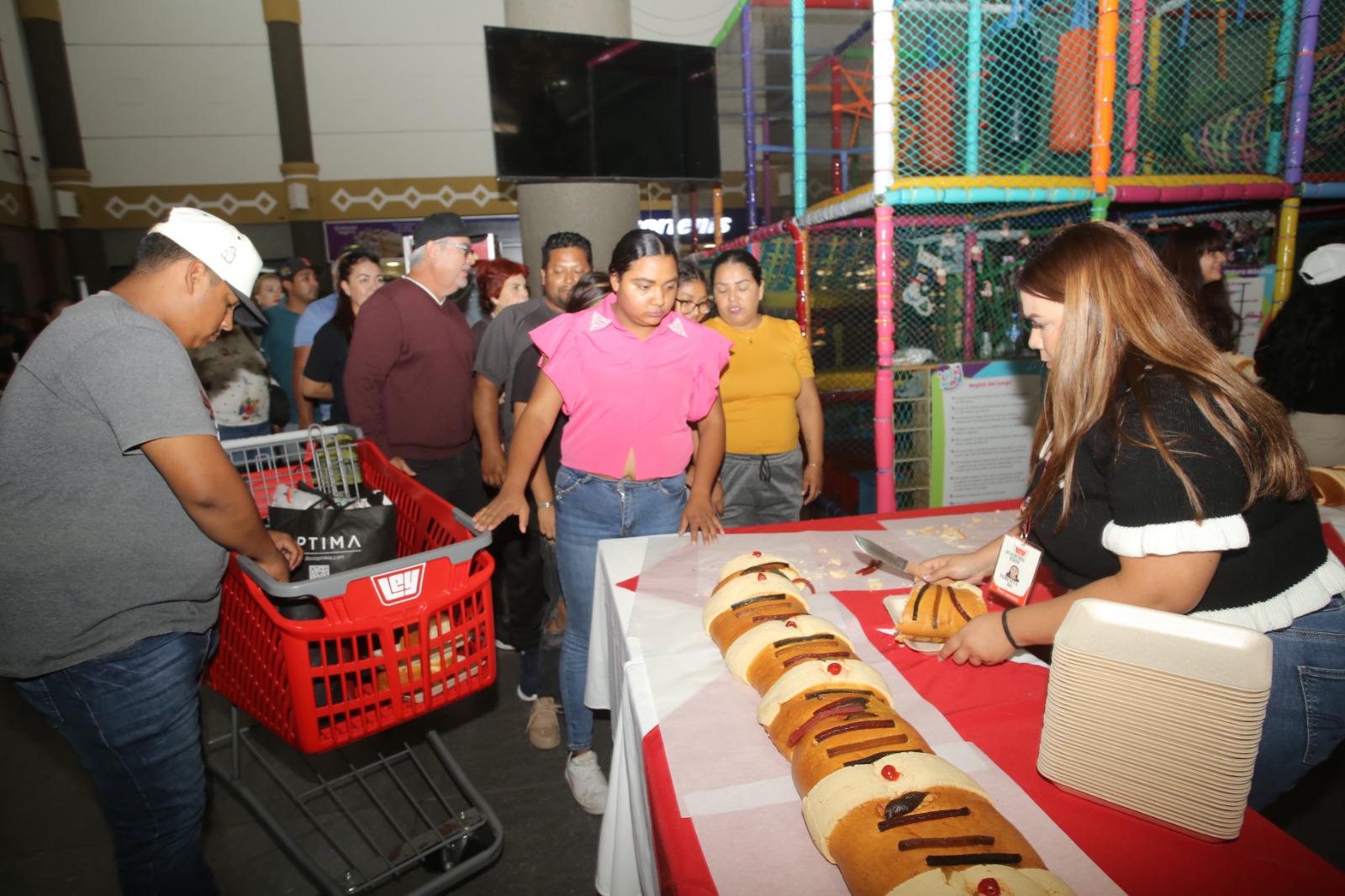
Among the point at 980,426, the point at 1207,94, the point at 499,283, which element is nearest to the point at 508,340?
the point at 499,283

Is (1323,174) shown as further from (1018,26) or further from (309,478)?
(309,478)

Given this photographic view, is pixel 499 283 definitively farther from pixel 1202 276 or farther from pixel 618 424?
pixel 1202 276

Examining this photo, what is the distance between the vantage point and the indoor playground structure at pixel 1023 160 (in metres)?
4.01

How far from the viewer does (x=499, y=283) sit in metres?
3.74

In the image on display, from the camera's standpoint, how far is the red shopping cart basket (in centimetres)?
160

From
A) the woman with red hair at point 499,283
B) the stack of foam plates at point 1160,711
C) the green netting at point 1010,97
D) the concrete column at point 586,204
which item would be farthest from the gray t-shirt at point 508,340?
the concrete column at point 586,204

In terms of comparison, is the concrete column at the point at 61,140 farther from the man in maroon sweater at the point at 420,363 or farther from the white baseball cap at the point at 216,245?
the white baseball cap at the point at 216,245

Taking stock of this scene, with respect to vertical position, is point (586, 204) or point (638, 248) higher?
point (586, 204)

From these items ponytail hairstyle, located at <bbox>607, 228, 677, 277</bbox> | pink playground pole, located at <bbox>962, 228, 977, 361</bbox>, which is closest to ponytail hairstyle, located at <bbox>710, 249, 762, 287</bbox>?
ponytail hairstyle, located at <bbox>607, 228, 677, 277</bbox>

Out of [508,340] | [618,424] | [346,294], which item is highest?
[346,294]

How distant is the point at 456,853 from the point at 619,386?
162 centimetres

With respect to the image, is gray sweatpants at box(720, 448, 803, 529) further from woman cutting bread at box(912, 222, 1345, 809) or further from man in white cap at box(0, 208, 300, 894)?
man in white cap at box(0, 208, 300, 894)

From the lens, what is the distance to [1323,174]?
A: 4652 mm

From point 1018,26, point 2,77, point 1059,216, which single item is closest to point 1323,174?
point 1059,216
